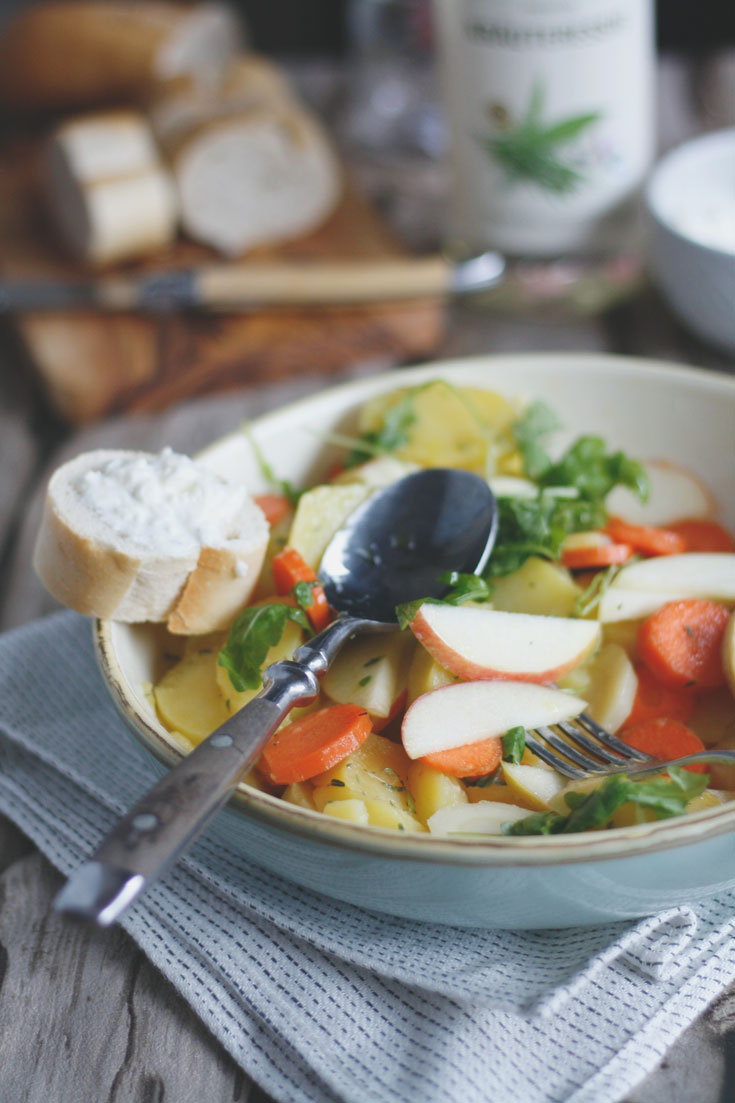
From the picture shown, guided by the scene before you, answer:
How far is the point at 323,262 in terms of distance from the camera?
306 cm

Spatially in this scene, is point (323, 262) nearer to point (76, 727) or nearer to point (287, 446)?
point (287, 446)

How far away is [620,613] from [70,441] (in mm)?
1550

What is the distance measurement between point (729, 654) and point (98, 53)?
294cm

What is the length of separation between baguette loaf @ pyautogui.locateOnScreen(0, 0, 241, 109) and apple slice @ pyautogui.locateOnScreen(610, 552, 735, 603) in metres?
2.52

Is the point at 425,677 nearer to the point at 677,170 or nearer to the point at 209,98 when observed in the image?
the point at 677,170

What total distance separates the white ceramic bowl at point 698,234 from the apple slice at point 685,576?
1046 mm

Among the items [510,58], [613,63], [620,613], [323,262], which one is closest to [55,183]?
[323,262]

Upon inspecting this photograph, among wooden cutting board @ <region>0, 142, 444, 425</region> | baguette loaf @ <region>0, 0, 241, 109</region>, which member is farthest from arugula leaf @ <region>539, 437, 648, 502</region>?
baguette loaf @ <region>0, 0, 241, 109</region>

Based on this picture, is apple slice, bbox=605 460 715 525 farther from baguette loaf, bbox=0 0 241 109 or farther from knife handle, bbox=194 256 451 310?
baguette loaf, bbox=0 0 241 109

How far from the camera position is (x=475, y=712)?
53.8 inches

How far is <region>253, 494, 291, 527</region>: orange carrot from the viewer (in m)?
1.76

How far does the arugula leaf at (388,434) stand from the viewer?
6.02 feet

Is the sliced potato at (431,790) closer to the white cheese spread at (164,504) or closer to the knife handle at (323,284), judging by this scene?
the white cheese spread at (164,504)

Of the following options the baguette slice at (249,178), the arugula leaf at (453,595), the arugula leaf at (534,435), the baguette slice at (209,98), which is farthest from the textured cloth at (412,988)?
the baguette slice at (209,98)
